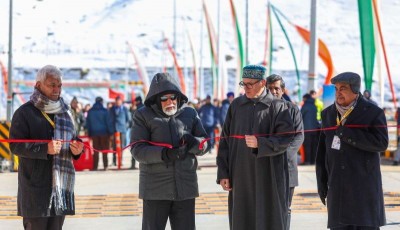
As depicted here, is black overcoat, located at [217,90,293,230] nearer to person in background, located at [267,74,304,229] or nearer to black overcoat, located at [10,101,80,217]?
person in background, located at [267,74,304,229]

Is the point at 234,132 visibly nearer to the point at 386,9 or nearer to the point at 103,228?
the point at 103,228

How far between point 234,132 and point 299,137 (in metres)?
0.59

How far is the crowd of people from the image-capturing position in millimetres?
6609

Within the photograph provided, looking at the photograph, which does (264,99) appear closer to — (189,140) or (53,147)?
(189,140)

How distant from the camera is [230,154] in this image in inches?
270

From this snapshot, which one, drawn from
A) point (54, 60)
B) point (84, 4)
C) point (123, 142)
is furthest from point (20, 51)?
point (123, 142)

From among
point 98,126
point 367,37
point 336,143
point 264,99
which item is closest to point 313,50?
point 367,37

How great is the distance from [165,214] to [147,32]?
14364cm

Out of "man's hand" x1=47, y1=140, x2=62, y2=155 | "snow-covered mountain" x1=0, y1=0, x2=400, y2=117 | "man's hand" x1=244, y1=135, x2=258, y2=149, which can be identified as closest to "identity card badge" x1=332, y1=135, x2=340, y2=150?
"man's hand" x1=244, y1=135, x2=258, y2=149

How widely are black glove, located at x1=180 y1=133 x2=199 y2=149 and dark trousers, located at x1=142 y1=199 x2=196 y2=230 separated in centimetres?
46

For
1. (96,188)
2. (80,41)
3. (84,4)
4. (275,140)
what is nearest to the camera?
(275,140)

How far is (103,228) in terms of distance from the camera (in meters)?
9.94

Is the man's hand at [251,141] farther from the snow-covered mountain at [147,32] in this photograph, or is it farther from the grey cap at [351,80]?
the snow-covered mountain at [147,32]

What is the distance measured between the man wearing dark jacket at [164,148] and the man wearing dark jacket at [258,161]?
36 centimetres
